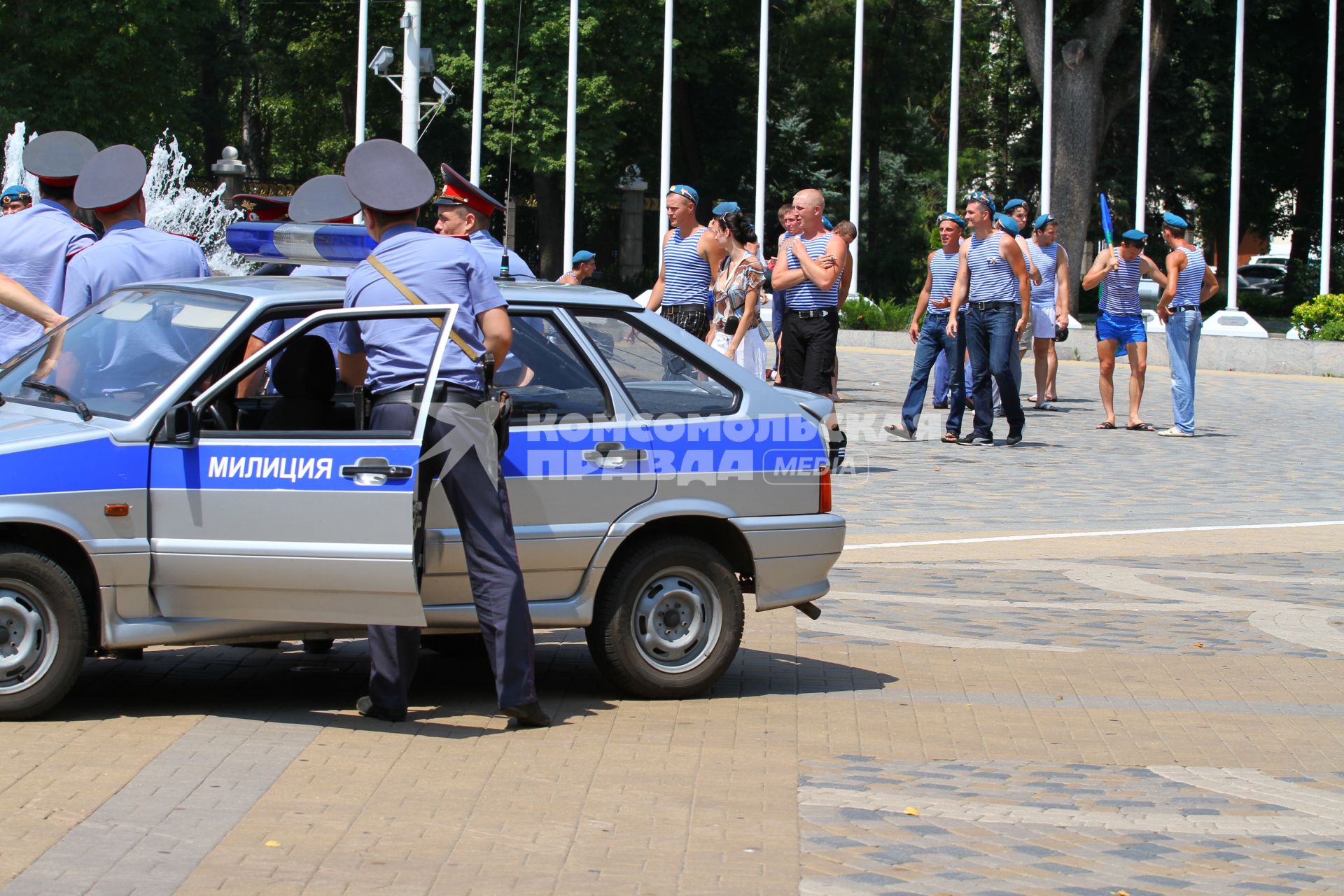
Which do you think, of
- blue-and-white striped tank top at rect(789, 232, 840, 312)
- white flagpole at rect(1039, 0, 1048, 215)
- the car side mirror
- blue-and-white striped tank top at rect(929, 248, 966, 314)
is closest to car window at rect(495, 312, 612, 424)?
the car side mirror

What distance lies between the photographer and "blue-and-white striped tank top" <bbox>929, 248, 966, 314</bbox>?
15773 mm

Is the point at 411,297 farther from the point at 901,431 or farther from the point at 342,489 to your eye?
the point at 901,431

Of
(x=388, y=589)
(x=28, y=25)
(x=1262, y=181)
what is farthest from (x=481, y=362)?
(x=1262, y=181)

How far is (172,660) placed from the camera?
7.42m

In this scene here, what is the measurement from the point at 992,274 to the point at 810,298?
281 centimetres

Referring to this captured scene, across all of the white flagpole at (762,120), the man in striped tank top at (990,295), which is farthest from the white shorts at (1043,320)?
the white flagpole at (762,120)

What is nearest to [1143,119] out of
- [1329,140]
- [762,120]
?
[1329,140]

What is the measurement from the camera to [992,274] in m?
15.0

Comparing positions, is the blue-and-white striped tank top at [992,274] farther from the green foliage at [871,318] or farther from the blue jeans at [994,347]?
the green foliage at [871,318]

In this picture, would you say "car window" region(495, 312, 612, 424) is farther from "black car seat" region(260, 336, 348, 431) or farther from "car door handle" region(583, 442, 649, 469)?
"black car seat" region(260, 336, 348, 431)

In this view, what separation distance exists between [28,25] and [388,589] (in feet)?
148

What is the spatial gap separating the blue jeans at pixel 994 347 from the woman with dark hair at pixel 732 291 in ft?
10.1

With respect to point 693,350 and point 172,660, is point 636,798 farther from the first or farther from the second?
point 172,660

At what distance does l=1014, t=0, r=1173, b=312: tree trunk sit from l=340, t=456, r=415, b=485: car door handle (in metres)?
35.3
